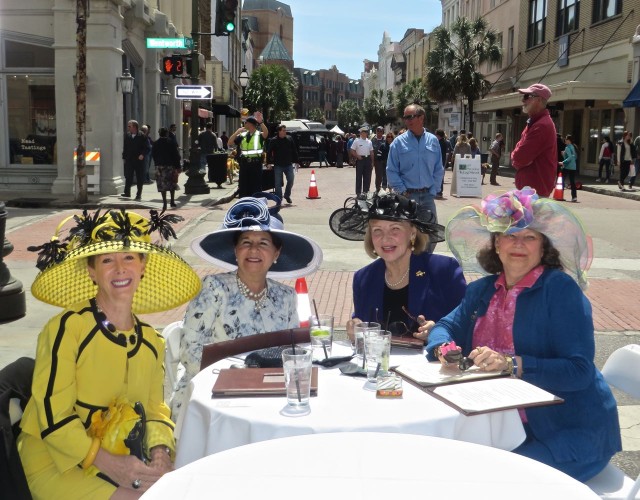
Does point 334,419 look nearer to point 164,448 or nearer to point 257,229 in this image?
point 164,448

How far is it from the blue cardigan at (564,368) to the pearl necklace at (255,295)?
909mm

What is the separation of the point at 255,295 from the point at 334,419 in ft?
4.42

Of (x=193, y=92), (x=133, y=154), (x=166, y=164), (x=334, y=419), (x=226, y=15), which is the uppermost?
(x=226, y=15)

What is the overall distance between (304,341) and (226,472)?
137cm

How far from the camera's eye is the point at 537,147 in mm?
7094

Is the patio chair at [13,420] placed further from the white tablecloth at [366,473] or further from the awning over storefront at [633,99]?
the awning over storefront at [633,99]

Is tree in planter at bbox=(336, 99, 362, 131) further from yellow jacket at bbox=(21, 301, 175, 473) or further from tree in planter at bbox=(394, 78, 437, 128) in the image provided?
yellow jacket at bbox=(21, 301, 175, 473)

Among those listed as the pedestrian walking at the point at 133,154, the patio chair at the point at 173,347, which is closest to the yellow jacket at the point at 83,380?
the patio chair at the point at 173,347

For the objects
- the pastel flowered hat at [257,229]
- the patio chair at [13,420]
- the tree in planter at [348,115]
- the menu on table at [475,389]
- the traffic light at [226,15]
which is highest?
the tree in planter at [348,115]

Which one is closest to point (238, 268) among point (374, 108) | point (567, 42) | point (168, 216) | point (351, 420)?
point (168, 216)

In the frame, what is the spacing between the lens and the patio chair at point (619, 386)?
2791mm

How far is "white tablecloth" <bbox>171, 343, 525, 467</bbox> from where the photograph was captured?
2316 mm

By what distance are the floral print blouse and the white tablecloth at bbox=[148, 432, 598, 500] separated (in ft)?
4.59

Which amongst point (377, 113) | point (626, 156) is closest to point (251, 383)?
point (626, 156)
